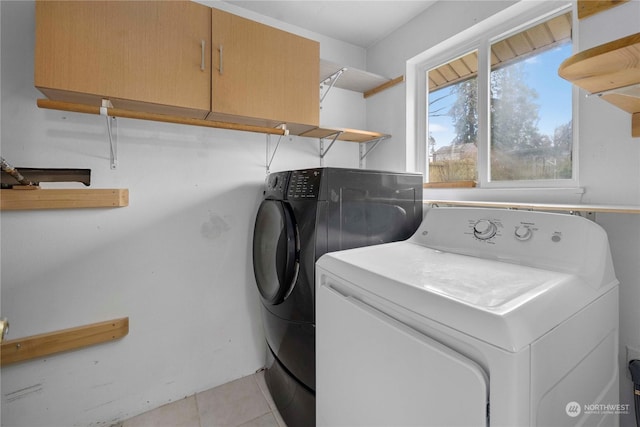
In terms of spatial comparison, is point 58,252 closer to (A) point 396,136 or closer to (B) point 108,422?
(B) point 108,422

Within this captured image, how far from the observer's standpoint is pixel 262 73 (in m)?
1.49

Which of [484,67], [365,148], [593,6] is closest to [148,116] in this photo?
[365,148]

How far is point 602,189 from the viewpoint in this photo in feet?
3.93

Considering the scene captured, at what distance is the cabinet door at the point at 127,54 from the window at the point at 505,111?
1.63m

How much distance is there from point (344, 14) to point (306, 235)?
170cm

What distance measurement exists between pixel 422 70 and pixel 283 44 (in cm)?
119

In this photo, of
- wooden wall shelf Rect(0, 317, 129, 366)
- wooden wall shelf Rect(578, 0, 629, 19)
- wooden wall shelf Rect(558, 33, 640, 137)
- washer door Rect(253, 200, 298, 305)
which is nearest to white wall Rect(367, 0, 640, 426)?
wooden wall shelf Rect(578, 0, 629, 19)

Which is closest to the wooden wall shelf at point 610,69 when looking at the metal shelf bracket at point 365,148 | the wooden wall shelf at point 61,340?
the metal shelf bracket at point 365,148

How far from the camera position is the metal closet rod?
130 cm

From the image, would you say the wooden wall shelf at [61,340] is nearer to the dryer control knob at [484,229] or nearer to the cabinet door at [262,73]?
the cabinet door at [262,73]

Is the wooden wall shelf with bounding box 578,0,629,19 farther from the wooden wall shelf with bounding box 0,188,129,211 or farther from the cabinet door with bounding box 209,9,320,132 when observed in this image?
the wooden wall shelf with bounding box 0,188,129,211

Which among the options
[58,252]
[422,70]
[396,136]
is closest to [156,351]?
[58,252]

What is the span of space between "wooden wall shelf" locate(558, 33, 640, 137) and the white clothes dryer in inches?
16.7

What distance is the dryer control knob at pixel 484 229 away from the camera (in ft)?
3.62
